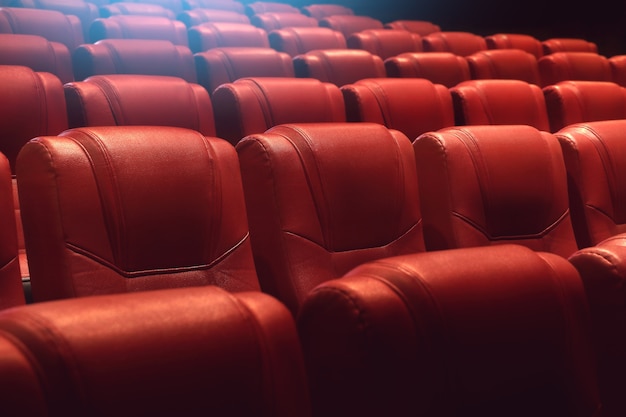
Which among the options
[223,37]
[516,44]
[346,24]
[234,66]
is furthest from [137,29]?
[516,44]

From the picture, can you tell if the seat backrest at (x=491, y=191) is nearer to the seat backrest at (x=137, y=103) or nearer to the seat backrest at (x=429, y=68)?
the seat backrest at (x=137, y=103)

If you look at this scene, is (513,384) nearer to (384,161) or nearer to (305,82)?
(384,161)

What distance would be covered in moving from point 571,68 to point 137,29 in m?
0.55

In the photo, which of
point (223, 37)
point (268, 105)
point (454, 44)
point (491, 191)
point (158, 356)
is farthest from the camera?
point (454, 44)

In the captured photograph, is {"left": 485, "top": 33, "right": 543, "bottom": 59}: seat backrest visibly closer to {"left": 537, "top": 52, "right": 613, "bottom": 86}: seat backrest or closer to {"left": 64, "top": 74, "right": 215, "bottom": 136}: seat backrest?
{"left": 537, "top": 52, "right": 613, "bottom": 86}: seat backrest

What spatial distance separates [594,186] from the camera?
1.70 feet

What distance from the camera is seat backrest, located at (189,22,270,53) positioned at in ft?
3.02

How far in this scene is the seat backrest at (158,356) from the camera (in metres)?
0.19

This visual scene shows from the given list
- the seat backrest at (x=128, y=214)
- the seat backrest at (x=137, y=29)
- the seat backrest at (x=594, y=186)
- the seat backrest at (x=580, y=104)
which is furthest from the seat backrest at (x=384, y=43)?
the seat backrest at (x=128, y=214)

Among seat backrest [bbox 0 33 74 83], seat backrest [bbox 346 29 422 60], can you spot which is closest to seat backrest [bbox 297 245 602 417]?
seat backrest [bbox 0 33 74 83]

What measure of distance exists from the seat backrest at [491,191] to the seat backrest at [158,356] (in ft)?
0.77

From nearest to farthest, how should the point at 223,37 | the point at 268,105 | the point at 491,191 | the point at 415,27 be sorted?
the point at 491,191 < the point at 268,105 < the point at 223,37 < the point at 415,27

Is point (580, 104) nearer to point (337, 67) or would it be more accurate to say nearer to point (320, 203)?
point (337, 67)

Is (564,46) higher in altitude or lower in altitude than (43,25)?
lower
